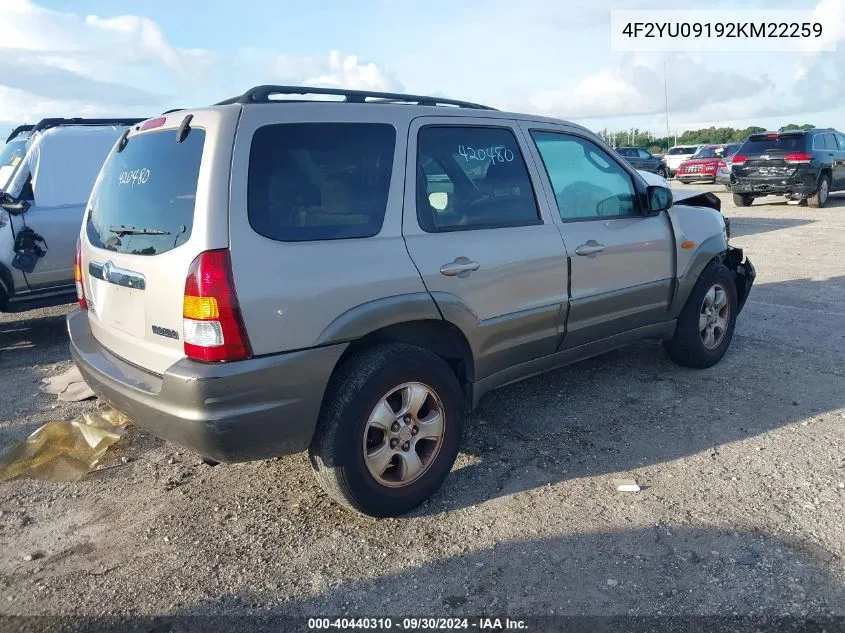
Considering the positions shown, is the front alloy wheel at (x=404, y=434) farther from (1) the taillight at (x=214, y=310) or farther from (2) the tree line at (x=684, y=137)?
(2) the tree line at (x=684, y=137)

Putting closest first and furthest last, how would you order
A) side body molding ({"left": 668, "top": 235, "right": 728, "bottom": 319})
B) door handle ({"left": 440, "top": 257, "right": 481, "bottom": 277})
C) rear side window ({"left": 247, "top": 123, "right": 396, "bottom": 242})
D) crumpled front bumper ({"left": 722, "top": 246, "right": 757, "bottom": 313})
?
rear side window ({"left": 247, "top": 123, "right": 396, "bottom": 242})
door handle ({"left": 440, "top": 257, "right": 481, "bottom": 277})
side body molding ({"left": 668, "top": 235, "right": 728, "bottom": 319})
crumpled front bumper ({"left": 722, "top": 246, "right": 757, "bottom": 313})

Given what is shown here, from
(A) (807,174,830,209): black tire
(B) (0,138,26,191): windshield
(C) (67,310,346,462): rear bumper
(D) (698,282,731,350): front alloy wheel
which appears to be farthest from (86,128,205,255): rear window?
(A) (807,174,830,209): black tire

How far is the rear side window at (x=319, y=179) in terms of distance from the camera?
276 cm

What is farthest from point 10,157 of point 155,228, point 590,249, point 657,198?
point 657,198

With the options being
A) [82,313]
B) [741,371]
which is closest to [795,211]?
[741,371]

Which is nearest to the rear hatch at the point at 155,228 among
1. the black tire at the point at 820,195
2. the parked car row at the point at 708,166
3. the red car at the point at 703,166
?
the black tire at the point at 820,195

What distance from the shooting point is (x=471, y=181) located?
3.50 meters

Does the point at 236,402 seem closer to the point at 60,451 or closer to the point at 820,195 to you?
the point at 60,451

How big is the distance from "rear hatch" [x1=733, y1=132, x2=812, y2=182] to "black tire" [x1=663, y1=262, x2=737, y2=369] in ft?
40.2

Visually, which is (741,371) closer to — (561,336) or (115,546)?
(561,336)

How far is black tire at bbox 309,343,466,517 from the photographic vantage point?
9.59 ft

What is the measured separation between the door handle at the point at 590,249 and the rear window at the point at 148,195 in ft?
7.06

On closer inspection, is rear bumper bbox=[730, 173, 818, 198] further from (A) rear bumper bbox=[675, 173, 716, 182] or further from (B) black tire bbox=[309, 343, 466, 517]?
(B) black tire bbox=[309, 343, 466, 517]

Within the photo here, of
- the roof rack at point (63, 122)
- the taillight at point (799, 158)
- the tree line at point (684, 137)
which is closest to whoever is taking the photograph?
the roof rack at point (63, 122)
